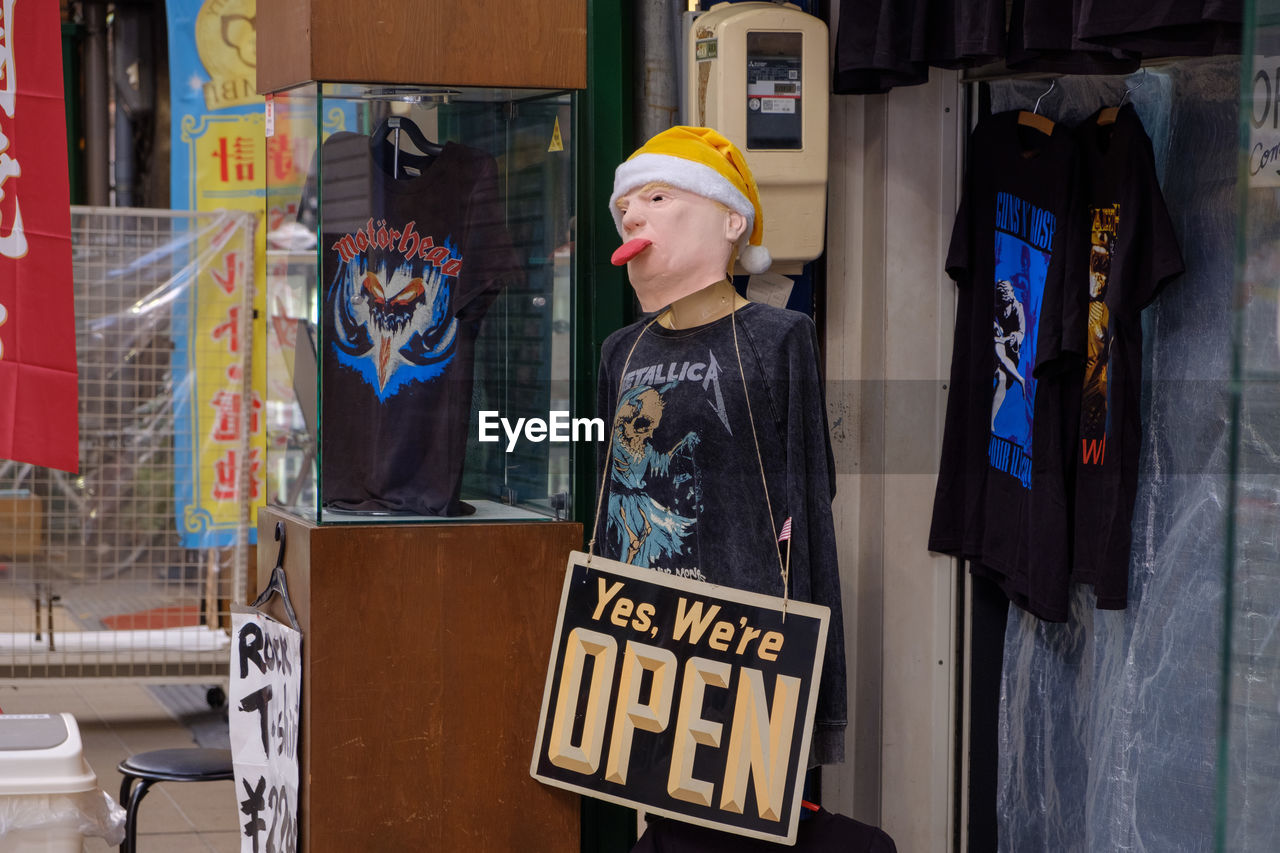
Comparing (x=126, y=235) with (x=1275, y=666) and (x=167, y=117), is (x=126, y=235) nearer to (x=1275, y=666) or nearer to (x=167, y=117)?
(x=167, y=117)

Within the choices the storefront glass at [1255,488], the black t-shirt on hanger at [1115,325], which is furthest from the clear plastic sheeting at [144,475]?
the storefront glass at [1255,488]

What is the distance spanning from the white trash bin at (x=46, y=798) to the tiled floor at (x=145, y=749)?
56.6 inches

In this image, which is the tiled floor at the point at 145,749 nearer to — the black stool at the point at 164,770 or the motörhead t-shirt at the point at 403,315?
the black stool at the point at 164,770

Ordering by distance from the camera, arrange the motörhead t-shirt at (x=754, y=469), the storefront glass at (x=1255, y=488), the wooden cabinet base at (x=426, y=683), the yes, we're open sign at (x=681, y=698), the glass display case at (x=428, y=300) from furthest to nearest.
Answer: the glass display case at (x=428, y=300) → the wooden cabinet base at (x=426, y=683) → the motörhead t-shirt at (x=754, y=469) → the yes, we're open sign at (x=681, y=698) → the storefront glass at (x=1255, y=488)

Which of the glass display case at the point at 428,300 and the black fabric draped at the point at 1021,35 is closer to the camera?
the black fabric draped at the point at 1021,35

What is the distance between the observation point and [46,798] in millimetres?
2484

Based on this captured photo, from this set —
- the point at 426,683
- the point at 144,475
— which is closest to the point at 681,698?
the point at 426,683

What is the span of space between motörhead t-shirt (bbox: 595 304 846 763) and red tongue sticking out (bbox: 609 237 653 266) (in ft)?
0.64

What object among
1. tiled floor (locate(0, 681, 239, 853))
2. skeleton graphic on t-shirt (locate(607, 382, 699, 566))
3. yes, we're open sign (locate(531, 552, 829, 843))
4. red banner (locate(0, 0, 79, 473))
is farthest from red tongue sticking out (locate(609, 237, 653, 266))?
tiled floor (locate(0, 681, 239, 853))

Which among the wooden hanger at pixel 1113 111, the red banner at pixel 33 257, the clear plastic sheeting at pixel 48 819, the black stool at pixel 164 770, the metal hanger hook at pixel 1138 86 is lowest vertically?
the black stool at pixel 164 770

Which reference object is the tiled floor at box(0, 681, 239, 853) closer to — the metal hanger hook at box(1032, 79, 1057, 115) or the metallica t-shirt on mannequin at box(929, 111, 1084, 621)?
the metallica t-shirt on mannequin at box(929, 111, 1084, 621)

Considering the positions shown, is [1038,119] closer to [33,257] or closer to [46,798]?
[33,257]

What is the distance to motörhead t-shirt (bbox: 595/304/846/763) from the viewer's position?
8.86 feet

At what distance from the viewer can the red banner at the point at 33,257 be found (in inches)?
118
